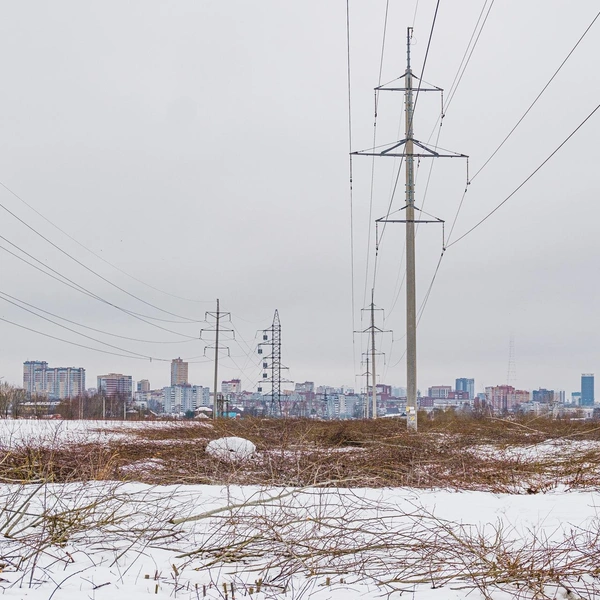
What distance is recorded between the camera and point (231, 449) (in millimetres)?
12508

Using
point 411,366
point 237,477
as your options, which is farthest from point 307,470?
point 411,366

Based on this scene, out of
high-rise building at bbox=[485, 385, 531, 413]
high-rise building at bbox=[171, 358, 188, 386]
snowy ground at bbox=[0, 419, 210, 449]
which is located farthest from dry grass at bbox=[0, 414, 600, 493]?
high-rise building at bbox=[171, 358, 188, 386]

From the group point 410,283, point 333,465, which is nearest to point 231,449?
point 333,465

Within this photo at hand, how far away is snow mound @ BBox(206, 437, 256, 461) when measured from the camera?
12.2 metres

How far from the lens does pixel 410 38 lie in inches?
908

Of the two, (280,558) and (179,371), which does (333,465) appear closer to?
(280,558)

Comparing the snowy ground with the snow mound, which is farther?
the snowy ground

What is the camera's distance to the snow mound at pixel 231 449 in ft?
40.2

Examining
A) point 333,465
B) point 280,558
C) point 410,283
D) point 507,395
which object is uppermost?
point 410,283

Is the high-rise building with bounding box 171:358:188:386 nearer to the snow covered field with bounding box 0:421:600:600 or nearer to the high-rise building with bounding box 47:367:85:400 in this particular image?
the high-rise building with bounding box 47:367:85:400

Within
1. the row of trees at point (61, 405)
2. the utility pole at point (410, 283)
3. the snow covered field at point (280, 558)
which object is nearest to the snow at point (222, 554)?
the snow covered field at point (280, 558)

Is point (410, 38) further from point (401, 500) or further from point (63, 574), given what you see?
point (63, 574)

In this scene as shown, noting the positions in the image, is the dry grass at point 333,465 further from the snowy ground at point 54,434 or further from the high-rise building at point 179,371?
the high-rise building at point 179,371

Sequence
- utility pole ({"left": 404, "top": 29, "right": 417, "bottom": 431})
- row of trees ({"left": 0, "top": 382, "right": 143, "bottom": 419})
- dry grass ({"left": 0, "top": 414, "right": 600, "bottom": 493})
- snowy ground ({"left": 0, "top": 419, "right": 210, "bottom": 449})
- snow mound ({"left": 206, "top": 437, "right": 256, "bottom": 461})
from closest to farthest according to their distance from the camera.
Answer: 1. dry grass ({"left": 0, "top": 414, "right": 600, "bottom": 493})
2. snow mound ({"left": 206, "top": 437, "right": 256, "bottom": 461})
3. snowy ground ({"left": 0, "top": 419, "right": 210, "bottom": 449})
4. utility pole ({"left": 404, "top": 29, "right": 417, "bottom": 431})
5. row of trees ({"left": 0, "top": 382, "right": 143, "bottom": 419})
